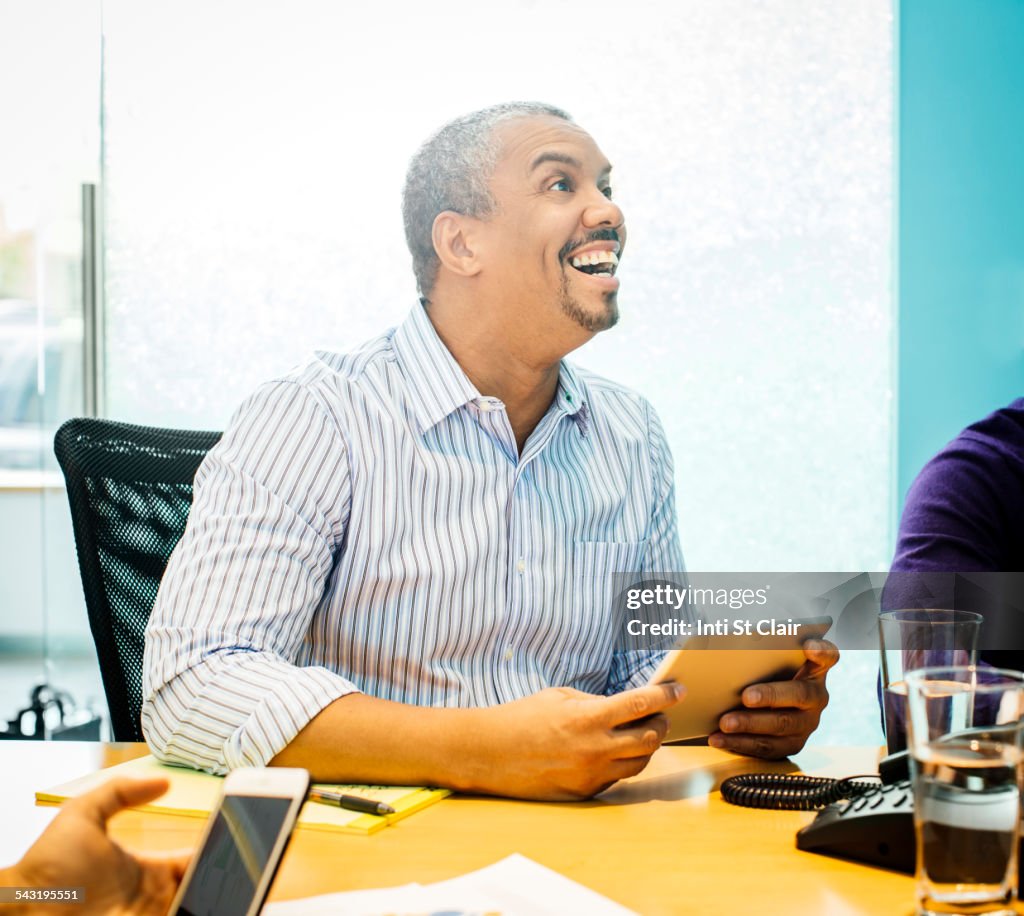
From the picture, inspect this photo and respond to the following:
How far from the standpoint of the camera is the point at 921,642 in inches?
35.7

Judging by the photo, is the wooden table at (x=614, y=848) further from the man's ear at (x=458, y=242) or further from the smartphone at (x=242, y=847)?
the man's ear at (x=458, y=242)

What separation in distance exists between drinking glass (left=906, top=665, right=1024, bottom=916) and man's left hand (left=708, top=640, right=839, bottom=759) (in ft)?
1.45

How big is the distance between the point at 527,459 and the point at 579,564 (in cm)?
15

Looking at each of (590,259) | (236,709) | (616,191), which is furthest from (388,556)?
(616,191)

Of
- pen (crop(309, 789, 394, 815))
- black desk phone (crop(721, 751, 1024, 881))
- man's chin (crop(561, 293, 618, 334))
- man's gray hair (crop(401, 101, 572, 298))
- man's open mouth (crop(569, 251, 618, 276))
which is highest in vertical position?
man's gray hair (crop(401, 101, 572, 298))

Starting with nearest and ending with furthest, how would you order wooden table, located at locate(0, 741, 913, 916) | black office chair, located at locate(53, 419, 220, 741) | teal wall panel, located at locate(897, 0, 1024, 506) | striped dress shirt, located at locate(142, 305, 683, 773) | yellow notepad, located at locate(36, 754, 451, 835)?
wooden table, located at locate(0, 741, 913, 916) < yellow notepad, located at locate(36, 754, 451, 835) < striped dress shirt, located at locate(142, 305, 683, 773) < black office chair, located at locate(53, 419, 220, 741) < teal wall panel, located at locate(897, 0, 1024, 506)

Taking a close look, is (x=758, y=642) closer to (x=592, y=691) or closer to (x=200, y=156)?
(x=592, y=691)

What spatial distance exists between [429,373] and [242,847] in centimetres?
89

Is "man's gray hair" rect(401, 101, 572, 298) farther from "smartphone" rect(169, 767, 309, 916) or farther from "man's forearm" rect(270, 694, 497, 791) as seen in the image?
"smartphone" rect(169, 767, 309, 916)

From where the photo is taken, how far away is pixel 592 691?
4.83ft

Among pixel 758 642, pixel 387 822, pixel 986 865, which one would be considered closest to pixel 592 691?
pixel 758 642

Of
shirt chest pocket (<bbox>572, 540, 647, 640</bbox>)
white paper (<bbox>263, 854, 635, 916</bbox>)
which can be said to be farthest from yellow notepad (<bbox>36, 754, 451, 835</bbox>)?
shirt chest pocket (<bbox>572, 540, 647, 640</bbox>)

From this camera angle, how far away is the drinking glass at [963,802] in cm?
65

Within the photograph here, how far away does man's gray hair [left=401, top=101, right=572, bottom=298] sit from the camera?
163cm
